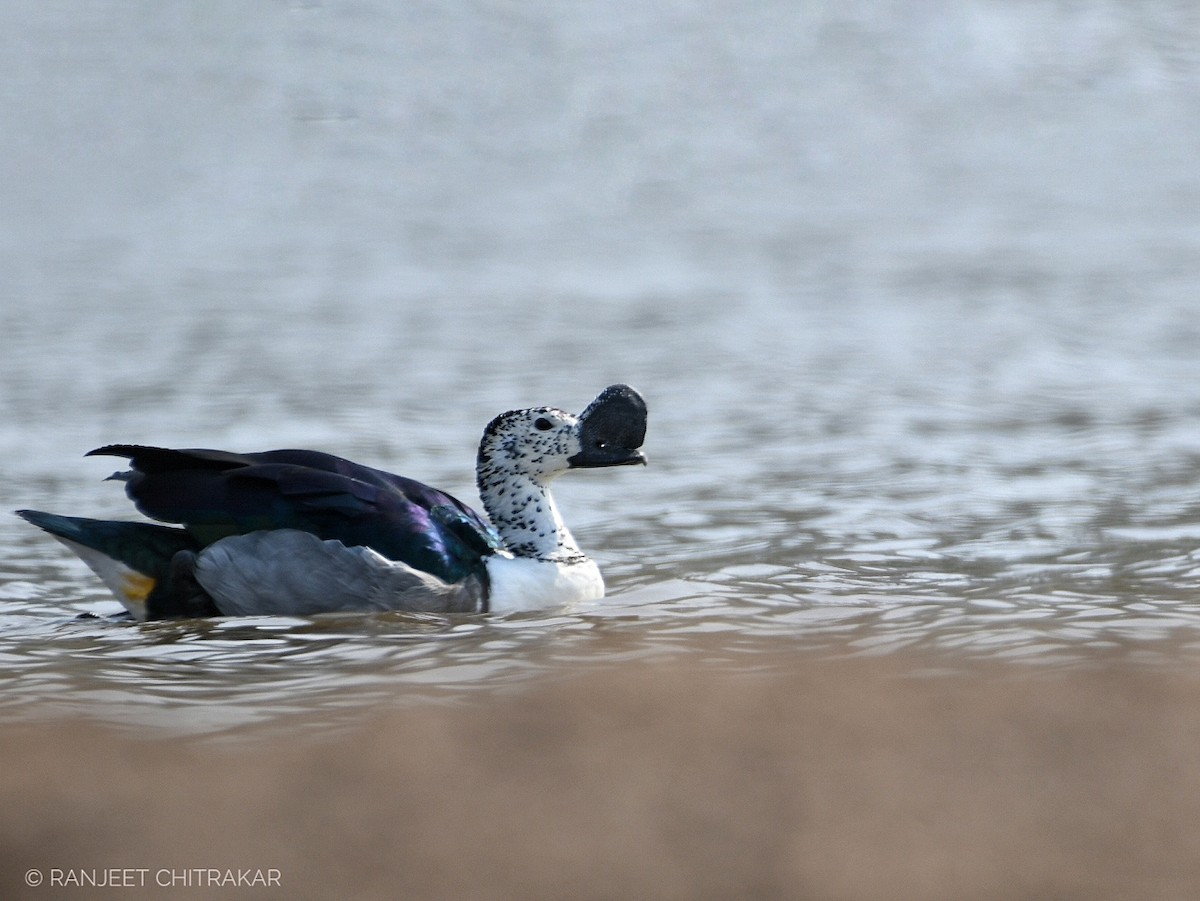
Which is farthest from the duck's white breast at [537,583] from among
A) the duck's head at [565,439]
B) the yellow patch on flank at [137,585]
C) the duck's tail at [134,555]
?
the yellow patch on flank at [137,585]

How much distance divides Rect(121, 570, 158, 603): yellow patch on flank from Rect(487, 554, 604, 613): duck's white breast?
97cm

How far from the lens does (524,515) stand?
16.5 ft

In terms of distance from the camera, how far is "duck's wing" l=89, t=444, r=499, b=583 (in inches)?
179

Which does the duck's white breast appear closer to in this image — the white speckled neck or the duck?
the duck

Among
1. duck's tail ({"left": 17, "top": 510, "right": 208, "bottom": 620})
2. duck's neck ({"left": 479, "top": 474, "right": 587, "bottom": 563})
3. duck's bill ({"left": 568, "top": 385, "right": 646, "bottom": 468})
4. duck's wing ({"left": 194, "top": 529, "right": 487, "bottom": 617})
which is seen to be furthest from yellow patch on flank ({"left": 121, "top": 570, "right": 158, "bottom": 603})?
duck's bill ({"left": 568, "top": 385, "right": 646, "bottom": 468})

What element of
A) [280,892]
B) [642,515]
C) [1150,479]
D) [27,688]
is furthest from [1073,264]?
[280,892]

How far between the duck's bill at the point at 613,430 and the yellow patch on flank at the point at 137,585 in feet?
4.34

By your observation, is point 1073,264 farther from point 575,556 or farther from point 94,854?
point 94,854

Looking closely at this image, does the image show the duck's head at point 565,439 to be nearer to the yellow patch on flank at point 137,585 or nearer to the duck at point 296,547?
the duck at point 296,547

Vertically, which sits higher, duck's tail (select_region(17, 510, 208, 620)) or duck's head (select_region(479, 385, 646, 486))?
duck's head (select_region(479, 385, 646, 486))

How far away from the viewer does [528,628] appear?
335 cm

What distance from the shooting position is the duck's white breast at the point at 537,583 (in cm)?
448

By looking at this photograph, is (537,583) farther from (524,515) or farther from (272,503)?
(272,503)

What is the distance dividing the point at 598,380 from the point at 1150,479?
322 cm
